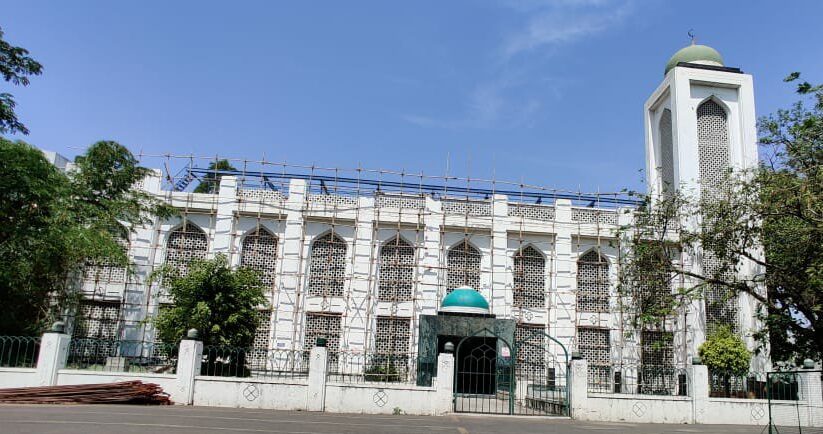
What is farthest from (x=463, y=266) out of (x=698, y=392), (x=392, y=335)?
(x=698, y=392)

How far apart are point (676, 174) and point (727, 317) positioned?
5.24 m

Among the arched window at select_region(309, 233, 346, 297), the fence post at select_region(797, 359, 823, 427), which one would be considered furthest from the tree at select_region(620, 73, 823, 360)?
the arched window at select_region(309, 233, 346, 297)

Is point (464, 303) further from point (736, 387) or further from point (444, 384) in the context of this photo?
point (736, 387)

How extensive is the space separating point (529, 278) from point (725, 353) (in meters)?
6.46

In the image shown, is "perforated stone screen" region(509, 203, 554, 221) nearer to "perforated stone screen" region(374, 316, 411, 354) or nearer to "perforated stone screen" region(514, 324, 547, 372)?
"perforated stone screen" region(514, 324, 547, 372)

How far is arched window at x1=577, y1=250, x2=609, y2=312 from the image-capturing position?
21625 millimetres

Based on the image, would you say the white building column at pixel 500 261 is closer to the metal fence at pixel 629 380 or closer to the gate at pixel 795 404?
the metal fence at pixel 629 380

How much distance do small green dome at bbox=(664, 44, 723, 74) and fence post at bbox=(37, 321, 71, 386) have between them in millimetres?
22476

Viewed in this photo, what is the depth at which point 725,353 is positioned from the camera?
1933 cm

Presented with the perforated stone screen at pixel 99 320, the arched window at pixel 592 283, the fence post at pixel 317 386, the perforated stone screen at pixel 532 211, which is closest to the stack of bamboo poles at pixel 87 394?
the fence post at pixel 317 386

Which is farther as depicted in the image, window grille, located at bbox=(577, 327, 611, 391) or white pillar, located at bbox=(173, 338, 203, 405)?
window grille, located at bbox=(577, 327, 611, 391)

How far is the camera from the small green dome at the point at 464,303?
18.7 m

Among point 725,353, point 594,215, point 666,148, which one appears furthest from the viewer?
point 666,148

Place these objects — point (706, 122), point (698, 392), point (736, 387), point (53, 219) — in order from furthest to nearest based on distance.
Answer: point (706, 122) < point (736, 387) < point (53, 219) < point (698, 392)
